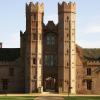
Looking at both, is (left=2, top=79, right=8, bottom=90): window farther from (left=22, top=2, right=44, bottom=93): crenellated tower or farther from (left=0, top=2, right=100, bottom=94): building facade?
(left=22, top=2, right=44, bottom=93): crenellated tower

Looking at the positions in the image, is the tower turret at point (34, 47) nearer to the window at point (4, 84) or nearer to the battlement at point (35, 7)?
the battlement at point (35, 7)

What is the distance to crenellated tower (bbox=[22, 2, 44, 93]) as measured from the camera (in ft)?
333

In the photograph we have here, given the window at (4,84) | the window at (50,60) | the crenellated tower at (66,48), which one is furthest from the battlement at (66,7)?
the window at (4,84)

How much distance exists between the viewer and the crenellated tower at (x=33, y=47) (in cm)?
10150

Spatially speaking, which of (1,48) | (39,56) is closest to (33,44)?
(39,56)

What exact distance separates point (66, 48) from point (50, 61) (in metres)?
3.94

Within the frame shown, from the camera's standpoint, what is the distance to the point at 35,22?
102m

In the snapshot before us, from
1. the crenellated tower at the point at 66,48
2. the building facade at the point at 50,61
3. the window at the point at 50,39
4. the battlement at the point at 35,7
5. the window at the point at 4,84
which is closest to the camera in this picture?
the crenellated tower at the point at 66,48

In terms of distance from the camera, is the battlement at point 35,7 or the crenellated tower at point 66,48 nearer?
the crenellated tower at point 66,48

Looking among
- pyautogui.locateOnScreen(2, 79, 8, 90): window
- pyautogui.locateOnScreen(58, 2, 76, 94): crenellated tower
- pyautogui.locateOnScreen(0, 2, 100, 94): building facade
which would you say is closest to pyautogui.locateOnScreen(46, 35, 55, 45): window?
pyautogui.locateOnScreen(0, 2, 100, 94): building facade

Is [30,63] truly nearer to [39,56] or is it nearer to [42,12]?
[39,56]

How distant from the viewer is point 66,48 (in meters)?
102

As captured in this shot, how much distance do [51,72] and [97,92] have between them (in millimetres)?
9156

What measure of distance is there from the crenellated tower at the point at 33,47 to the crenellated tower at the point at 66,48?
362 centimetres
